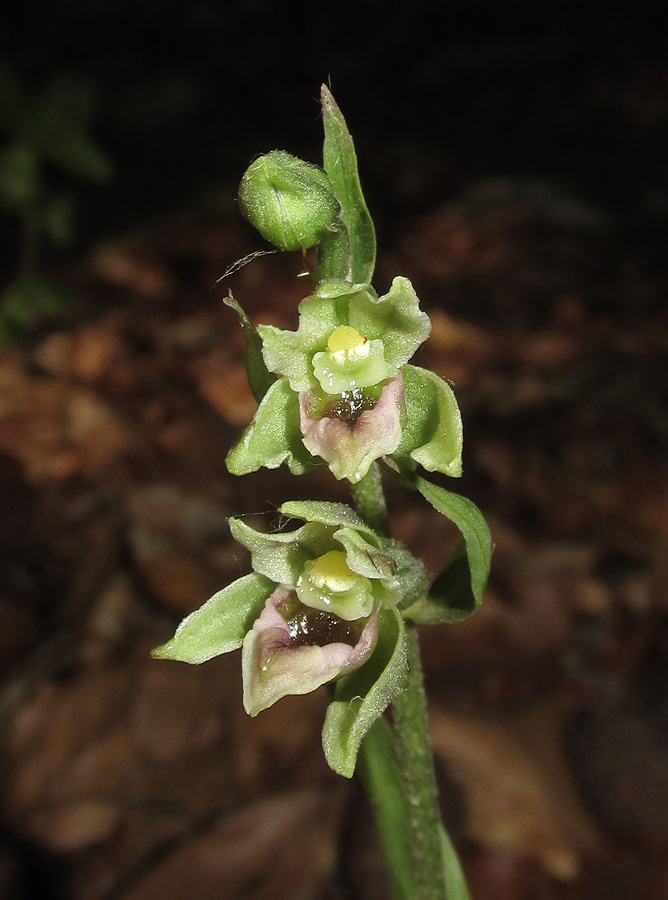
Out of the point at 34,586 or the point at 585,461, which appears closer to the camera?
the point at 34,586

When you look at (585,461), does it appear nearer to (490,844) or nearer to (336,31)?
(490,844)

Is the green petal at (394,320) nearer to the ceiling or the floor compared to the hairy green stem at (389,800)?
nearer to the ceiling

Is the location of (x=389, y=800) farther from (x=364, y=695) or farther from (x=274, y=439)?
(x=274, y=439)

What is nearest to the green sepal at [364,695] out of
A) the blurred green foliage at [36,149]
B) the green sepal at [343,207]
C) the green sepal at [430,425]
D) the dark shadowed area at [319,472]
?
the green sepal at [430,425]

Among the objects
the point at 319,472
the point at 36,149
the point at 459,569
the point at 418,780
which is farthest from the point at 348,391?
the point at 36,149

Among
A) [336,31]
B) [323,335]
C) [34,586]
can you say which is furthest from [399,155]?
[323,335]

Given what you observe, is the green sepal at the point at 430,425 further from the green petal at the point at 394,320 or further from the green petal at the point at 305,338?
the green petal at the point at 305,338
